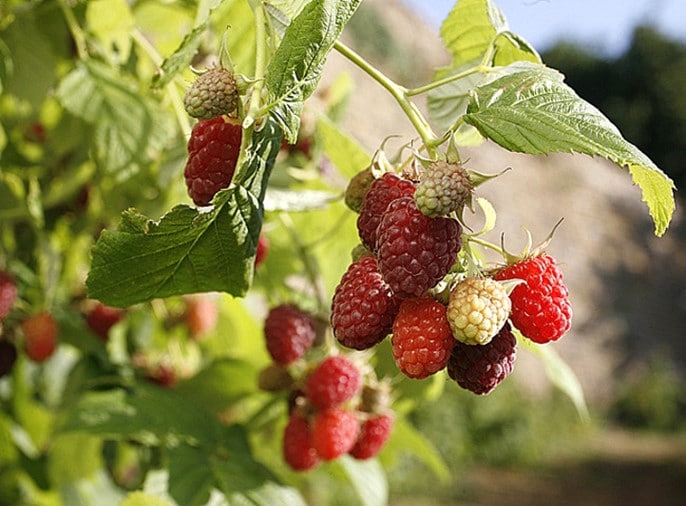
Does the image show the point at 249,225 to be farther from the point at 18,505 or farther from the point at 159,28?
the point at 18,505

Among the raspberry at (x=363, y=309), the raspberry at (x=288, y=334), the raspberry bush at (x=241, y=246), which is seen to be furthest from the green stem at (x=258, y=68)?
the raspberry at (x=288, y=334)

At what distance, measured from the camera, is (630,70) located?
14.7 meters

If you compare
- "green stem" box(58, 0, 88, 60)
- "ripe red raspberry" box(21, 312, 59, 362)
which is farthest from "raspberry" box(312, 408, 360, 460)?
"green stem" box(58, 0, 88, 60)

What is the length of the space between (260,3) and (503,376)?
0.76 ft

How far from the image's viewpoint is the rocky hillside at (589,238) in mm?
8953

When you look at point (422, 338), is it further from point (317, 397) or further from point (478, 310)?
point (317, 397)

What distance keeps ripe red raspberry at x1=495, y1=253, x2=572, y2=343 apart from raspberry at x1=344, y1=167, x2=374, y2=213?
0.34 feet

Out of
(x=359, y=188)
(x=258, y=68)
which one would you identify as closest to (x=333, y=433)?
(x=359, y=188)

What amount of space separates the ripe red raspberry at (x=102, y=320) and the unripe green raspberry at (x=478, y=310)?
0.64 metres

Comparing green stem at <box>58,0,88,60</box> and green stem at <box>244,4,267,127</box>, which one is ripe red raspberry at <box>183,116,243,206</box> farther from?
green stem at <box>58,0,88,60</box>

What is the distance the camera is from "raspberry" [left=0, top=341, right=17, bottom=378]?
0.89 meters

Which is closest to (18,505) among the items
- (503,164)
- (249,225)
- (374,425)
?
(374,425)

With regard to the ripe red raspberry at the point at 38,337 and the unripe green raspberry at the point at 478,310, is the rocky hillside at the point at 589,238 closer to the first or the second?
the ripe red raspberry at the point at 38,337

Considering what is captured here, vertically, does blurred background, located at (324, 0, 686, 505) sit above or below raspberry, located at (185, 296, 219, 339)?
below
